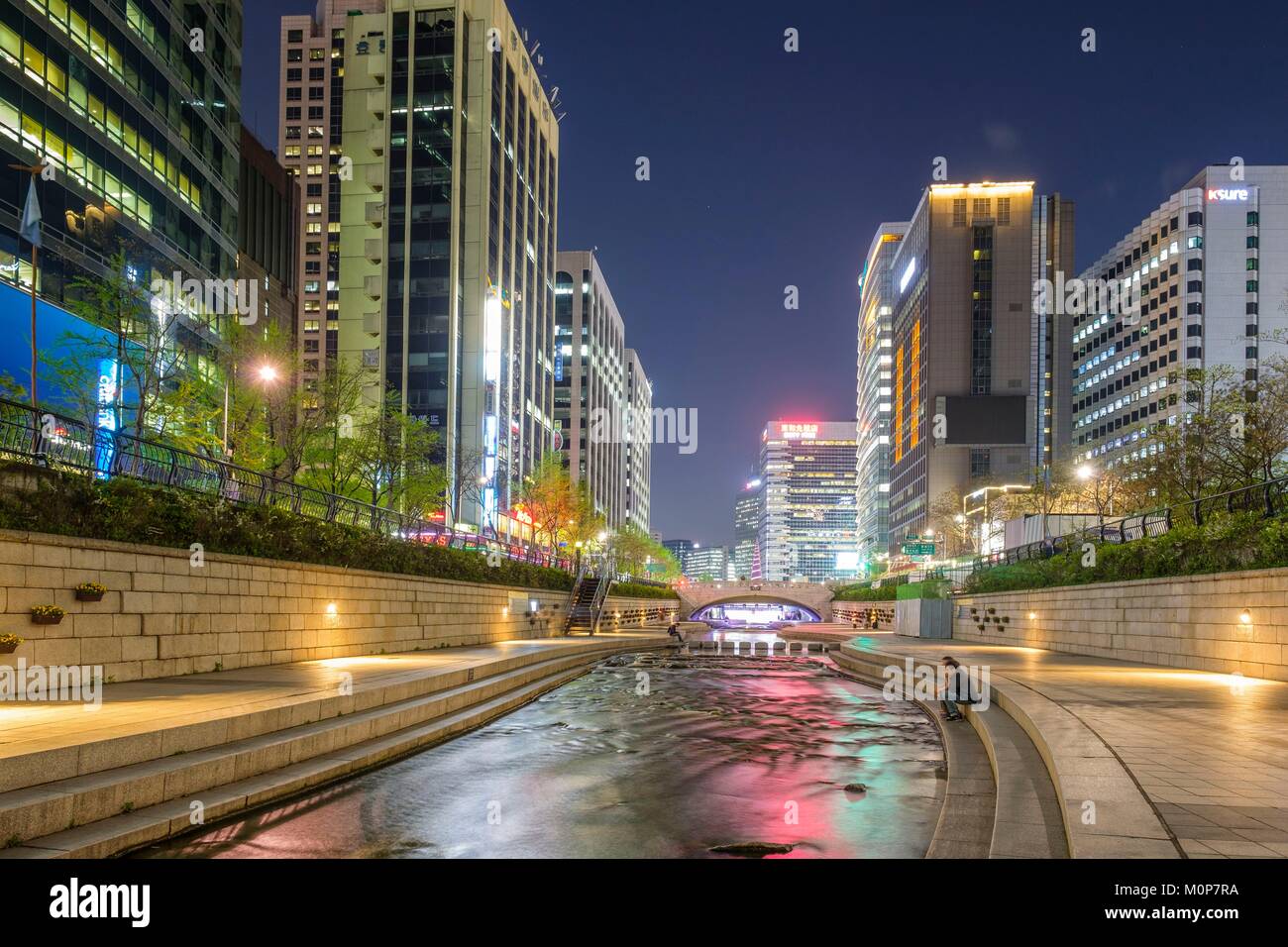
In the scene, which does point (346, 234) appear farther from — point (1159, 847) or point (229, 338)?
point (1159, 847)

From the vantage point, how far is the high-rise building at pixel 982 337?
132 m

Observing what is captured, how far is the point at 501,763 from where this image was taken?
436 inches

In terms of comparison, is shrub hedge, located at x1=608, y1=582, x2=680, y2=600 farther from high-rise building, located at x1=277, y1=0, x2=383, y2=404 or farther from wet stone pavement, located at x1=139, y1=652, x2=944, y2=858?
high-rise building, located at x1=277, y1=0, x2=383, y2=404

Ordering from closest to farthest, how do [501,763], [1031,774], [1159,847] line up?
[1159,847], [1031,774], [501,763]

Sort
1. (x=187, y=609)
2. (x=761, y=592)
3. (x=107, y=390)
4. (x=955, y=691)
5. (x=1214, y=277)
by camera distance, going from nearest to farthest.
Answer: (x=955, y=691) < (x=187, y=609) < (x=107, y=390) < (x=761, y=592) < (x=1214, y=277)

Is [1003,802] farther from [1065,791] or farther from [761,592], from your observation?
[761,592]

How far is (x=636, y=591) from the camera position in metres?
73.5

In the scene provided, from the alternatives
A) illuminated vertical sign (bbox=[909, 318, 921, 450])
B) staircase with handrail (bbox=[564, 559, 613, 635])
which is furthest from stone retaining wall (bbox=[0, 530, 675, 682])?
illuminated vertical sign (bbox=[909, 318, 921, 450])

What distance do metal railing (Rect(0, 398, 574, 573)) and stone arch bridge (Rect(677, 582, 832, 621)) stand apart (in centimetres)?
9322

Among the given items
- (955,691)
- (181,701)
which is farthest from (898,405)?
(181,701)

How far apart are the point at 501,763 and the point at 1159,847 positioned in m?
7.73

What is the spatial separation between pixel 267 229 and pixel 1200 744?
330 feet

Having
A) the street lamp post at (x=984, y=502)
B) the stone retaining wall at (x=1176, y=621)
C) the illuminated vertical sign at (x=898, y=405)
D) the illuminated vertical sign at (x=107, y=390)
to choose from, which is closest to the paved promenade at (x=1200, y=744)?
the stone retaining wall at (x=1176, y=621)
